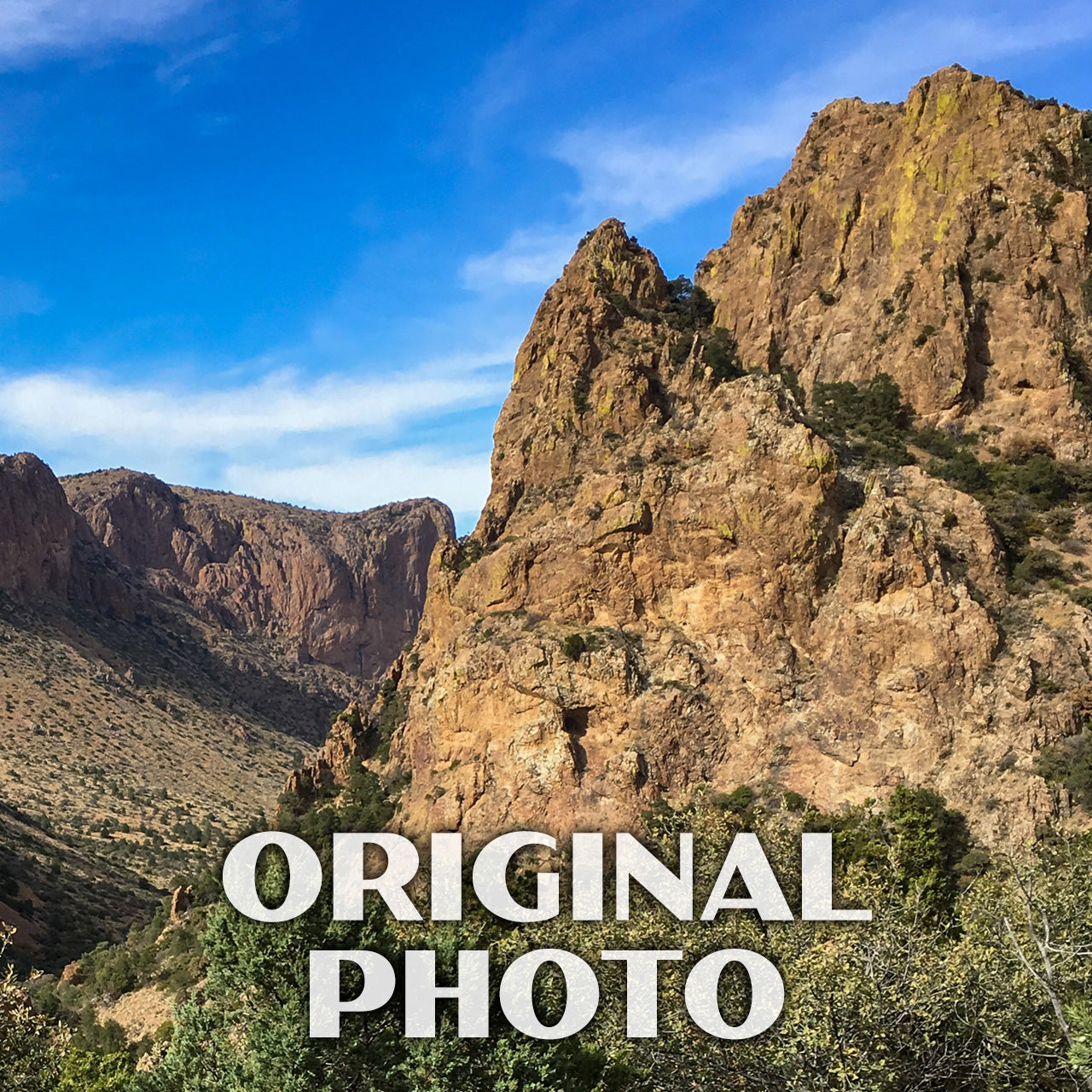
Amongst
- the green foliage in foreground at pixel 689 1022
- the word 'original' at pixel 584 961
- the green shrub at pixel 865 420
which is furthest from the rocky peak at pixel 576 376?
the green foliage in foreground at pixel 689 1022

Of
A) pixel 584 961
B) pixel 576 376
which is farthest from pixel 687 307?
pixel 584 961

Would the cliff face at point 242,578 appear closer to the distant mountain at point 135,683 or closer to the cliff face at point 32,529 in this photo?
the distant mountain at point 135,683

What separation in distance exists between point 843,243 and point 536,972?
61017mm

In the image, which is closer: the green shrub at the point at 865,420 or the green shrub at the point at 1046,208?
the green shrub at the point at 865,420

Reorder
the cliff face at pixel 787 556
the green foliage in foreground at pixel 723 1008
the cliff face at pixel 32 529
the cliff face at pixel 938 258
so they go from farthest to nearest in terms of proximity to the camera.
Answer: the cliff face at pixel 32 529
the cliff face at pixel 938 258
the cliff face at pixel 787 556
the green foliage in foreground at pixel 723 1008

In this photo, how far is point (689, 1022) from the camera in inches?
752

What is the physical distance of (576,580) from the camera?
51156 millimetres

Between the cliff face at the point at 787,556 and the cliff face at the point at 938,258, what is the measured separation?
0.19 metres

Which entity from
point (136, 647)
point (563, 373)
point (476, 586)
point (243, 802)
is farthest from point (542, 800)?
point (136, 647)

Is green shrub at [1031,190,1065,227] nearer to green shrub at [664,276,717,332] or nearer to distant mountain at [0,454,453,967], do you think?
green shrub at [664,276,717,332]

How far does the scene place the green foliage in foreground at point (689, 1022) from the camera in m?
17.0

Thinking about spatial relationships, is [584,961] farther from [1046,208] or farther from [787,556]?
[1046,208]

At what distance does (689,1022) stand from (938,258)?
175 ft

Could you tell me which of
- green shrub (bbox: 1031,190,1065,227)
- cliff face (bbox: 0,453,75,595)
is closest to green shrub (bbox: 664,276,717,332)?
green shrub (bbox: 1031,190,1065,227)
